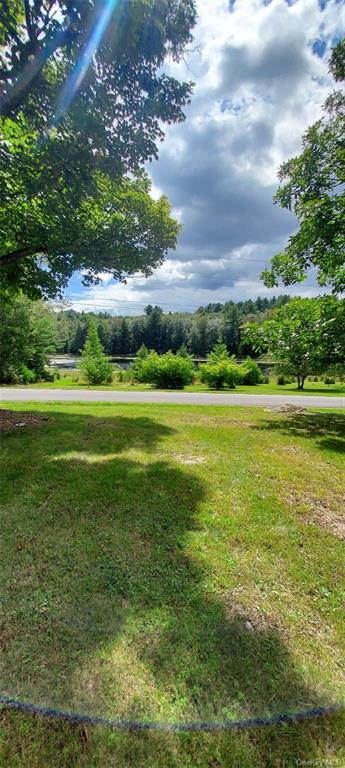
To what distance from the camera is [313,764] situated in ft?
4.18

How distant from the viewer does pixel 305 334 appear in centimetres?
712

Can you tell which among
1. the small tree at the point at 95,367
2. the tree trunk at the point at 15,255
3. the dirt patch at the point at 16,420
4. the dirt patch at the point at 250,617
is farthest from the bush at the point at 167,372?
the dirt patch at the point at 250,617

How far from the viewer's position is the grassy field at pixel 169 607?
1.32m

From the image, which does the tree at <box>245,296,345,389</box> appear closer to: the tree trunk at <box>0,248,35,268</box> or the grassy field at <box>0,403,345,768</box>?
the grassy field at <box>0,403,345,768</box>

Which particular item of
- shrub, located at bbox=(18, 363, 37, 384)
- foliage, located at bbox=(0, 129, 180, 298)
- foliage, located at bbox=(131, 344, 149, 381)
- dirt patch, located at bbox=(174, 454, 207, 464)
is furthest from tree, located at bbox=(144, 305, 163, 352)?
dirt patch, located at bbox=(174, 454, 207, 464)

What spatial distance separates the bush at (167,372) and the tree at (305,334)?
11.2m

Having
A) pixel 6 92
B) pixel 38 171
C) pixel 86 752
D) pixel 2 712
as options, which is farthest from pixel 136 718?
pixel 6 92

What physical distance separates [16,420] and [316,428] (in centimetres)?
672

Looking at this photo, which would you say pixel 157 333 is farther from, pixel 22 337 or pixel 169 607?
pixel 169 607

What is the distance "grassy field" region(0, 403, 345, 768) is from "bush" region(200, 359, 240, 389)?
52.4ft

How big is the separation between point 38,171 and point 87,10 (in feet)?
5.27

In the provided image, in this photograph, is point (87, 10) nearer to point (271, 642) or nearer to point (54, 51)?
point (54, 51)

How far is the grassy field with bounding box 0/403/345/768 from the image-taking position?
1.32 m

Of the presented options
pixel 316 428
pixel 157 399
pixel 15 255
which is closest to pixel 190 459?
pixel 316 428
